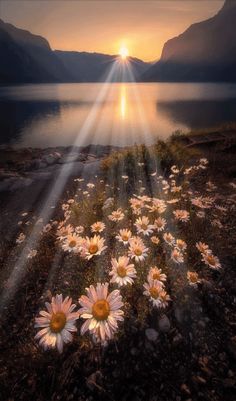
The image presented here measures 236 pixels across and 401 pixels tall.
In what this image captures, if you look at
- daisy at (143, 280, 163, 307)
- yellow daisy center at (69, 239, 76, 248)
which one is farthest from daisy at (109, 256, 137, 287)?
yellow daisy center at (69, 239, 76, 248)

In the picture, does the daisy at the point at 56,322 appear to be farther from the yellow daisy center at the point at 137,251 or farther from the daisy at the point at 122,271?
the yellow daisy center at the point at 137,251

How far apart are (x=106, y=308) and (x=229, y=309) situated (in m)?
2.07

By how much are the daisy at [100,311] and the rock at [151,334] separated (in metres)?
1.00

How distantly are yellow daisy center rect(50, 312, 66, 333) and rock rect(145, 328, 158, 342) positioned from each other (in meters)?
1.31

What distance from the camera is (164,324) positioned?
2949 millimetres

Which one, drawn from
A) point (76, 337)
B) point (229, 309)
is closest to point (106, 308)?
point (76, 337)

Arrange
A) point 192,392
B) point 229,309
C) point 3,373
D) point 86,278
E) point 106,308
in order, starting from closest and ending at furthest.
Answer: point 106,308
point 192,392
point 3,373
point 229,309
point 86,278

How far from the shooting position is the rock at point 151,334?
112 inches

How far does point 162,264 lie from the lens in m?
3.65

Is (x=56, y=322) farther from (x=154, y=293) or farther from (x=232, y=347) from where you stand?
(x=232, y=347)

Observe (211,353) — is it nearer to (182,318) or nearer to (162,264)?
(182,318)

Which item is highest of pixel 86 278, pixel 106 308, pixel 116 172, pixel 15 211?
pixel 106 308

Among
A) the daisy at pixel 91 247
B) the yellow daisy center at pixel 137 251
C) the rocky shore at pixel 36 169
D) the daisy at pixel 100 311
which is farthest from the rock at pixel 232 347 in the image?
the rocky shore at pixel 36 169

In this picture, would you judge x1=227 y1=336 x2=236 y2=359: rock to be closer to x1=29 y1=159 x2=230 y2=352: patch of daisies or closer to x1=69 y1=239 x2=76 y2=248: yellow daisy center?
x1=29 y1=159 x2=230 y2=352: patch of daisies
